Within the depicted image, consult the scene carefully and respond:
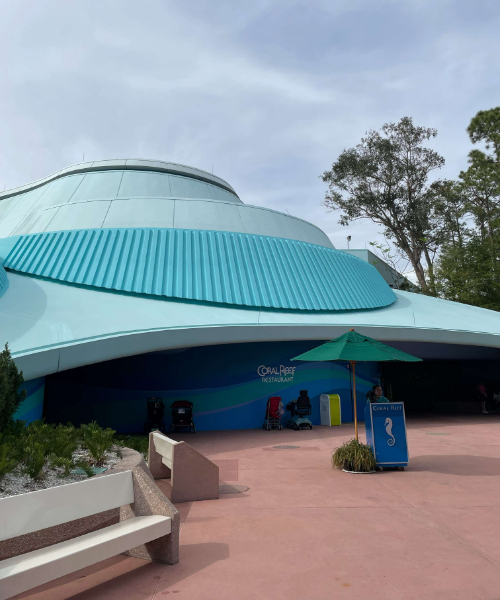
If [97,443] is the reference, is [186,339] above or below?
above

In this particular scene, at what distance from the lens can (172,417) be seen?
14.8m

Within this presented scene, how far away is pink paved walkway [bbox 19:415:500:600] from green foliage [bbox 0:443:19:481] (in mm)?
1424

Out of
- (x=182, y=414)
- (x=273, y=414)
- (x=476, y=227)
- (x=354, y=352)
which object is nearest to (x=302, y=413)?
(x=273, y=414)

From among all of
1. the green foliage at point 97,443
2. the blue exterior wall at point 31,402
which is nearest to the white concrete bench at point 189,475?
the green foliage at point 97,443

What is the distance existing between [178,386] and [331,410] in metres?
5.35

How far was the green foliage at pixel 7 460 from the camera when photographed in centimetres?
502

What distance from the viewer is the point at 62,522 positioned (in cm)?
413

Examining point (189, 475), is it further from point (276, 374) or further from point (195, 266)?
point (195, 266)

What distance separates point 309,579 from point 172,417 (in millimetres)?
11217

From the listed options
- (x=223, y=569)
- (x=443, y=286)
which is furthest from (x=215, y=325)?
(x=443, y=286)

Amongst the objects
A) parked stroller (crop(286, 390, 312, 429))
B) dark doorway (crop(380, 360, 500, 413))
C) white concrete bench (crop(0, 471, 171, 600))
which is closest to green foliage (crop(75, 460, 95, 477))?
white concrete bench (crop(0, 471, 171, 600))

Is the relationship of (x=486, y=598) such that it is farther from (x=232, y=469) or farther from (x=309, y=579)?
(x=232, y=469)

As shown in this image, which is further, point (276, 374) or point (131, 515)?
point (276, 374)

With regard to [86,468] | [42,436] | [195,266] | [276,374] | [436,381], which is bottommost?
[86,468]
